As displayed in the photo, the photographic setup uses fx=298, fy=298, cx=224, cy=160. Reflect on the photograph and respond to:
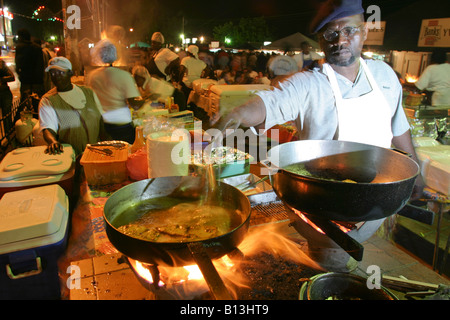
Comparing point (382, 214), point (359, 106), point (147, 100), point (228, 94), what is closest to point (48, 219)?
point (382, 214)

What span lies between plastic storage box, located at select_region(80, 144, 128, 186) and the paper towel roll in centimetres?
47

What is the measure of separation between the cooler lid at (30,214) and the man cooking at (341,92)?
1319mm

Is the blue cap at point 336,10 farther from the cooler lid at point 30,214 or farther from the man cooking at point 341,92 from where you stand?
the cooler lid at point 30,214

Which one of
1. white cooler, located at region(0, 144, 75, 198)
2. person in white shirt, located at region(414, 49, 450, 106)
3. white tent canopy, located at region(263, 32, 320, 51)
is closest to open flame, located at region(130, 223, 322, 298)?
white cooler, located at region(0, 144, 75, 198)

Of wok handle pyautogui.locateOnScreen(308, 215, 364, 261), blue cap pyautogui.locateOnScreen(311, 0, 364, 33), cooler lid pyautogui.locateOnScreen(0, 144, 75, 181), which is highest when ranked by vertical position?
blue cap pyautogui.locateOnScreen(311, 0, 364, 33)

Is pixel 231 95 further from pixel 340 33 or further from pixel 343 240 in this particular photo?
pixel 343 240

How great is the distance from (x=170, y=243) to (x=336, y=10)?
5.20 feet

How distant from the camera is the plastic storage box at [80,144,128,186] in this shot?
7.91 ft

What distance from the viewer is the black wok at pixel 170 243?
110 centimetres

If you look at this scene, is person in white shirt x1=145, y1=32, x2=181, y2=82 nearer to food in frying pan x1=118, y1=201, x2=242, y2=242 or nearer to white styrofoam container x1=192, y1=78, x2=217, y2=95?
white styrofoam container x1=192, y1=78, x2=217, y2=95

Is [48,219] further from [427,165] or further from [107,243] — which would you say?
[427,165]

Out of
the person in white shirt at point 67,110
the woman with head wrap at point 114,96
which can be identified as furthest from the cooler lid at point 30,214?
the woman with head wrap at point 114,96

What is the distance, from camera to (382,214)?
1120 millimetres
